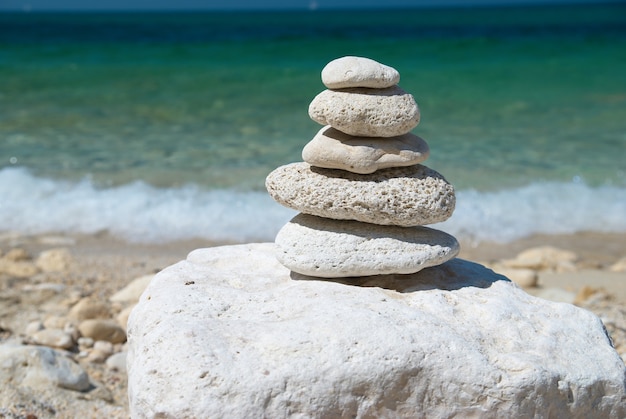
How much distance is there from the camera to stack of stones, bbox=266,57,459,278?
332cm

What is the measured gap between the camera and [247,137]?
37.7 feet

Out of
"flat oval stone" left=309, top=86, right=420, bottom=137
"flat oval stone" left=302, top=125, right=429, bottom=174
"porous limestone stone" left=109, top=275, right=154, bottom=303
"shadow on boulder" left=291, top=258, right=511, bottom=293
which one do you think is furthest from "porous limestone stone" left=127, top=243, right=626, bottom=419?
"porous limestone stone" left=109, top=275, right=154, bottom=303

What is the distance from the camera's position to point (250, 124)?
12.4 m

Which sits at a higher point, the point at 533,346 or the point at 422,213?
the point at 422,213

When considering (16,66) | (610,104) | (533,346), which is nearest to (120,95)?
(16,66)

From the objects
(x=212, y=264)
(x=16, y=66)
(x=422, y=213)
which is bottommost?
(x=16, y=66)

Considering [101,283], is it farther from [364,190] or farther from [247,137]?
[247,137]

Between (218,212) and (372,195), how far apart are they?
480 cm

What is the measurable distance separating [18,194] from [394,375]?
6699mm

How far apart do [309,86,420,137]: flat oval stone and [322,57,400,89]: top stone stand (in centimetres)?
5

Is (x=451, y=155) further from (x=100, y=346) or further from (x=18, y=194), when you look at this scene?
(x=100, y=346)

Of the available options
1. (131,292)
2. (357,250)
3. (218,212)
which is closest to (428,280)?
(357,250)

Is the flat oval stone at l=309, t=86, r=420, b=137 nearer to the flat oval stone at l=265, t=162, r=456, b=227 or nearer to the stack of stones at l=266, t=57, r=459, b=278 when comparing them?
the stack of stones at l=266, t=57, r=459, b=278

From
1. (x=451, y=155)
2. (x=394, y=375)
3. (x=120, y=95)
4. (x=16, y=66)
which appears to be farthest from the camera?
(x=16, y=66)
